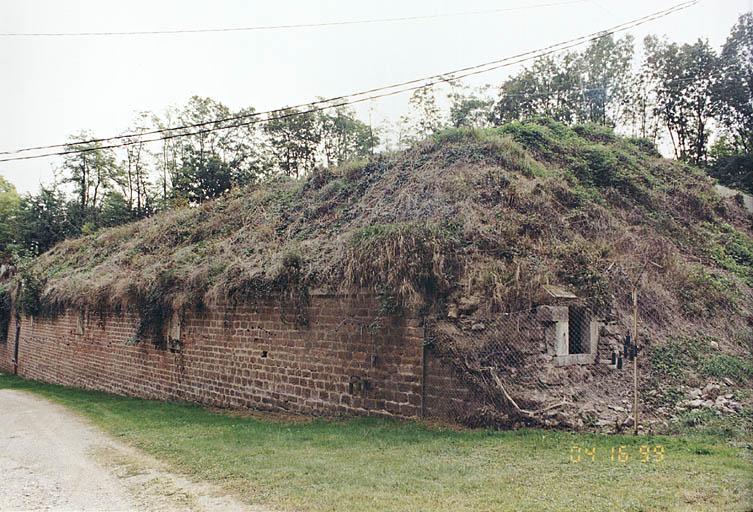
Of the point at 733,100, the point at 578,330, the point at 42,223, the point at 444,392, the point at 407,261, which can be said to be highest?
the point at 733,100

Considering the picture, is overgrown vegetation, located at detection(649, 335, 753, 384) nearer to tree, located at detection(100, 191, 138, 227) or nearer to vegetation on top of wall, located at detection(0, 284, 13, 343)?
vegetation on top of wall, located at detection(0, 284, 13, 343)

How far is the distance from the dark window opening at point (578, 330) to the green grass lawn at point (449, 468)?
2443mm

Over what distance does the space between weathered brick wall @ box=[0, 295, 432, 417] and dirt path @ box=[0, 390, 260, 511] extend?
2944 mm

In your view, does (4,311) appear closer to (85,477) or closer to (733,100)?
(85,477)

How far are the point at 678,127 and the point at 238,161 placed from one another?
89.1ft

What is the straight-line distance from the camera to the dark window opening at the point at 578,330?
32.7 feet

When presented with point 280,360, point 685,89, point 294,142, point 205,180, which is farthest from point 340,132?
point 280,360

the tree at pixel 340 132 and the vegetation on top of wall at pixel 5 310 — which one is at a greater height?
the tree at pixel 340 132

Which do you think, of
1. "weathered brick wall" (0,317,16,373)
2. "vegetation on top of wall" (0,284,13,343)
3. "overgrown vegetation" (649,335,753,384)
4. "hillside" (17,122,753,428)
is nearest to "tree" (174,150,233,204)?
"vegetation on top of wall" (0,284,13,343)

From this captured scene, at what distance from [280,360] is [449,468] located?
5.68m

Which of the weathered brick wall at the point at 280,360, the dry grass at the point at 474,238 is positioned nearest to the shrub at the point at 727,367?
the dry grass at the point at 474,238

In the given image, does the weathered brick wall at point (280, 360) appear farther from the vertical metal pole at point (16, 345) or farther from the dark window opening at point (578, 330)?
the vertical metal pole at point (16, 345)
